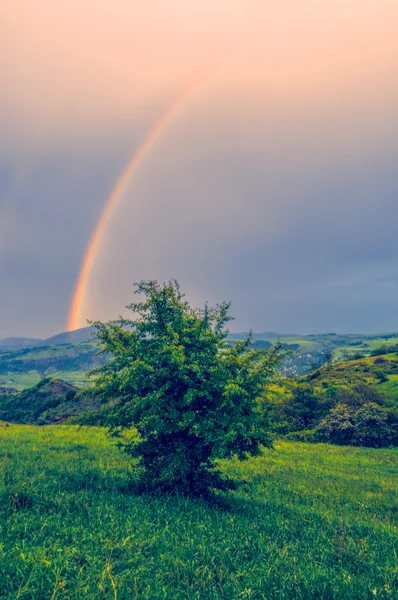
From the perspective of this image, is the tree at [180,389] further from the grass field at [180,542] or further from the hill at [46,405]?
the hill at [46,405]

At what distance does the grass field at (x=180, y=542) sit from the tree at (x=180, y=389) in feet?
4.75

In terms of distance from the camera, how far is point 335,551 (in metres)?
8.84

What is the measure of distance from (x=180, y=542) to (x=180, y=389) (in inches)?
209

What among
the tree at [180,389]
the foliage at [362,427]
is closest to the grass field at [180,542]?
the tree at [180,389]

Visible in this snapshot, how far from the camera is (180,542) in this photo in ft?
28.1

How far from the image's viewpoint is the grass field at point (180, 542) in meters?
6.55

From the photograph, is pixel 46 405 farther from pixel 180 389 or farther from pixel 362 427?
pixel 180 389

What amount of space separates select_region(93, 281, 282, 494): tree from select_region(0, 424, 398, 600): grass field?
57.0 inches

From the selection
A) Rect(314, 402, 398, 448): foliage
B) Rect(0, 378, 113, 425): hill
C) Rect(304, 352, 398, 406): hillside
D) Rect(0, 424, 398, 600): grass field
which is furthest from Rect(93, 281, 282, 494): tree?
Rect(304, 352, 398, 406): hillside

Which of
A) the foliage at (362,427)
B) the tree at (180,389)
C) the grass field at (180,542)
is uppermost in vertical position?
the tree at (180,389)

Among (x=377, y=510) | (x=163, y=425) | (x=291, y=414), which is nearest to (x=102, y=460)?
(x=163, y=425)

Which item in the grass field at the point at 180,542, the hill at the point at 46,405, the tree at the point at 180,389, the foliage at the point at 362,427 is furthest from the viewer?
the hill at the point at 46,405

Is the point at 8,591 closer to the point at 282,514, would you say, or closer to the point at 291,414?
the point at 282,514

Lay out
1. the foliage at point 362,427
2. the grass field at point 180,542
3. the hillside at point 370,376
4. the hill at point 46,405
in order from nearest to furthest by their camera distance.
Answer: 1. the grass field at point 180,542
2. the foliage at point 362,427
3. the hillside at point 370,376
4. the hill at point 46,405
